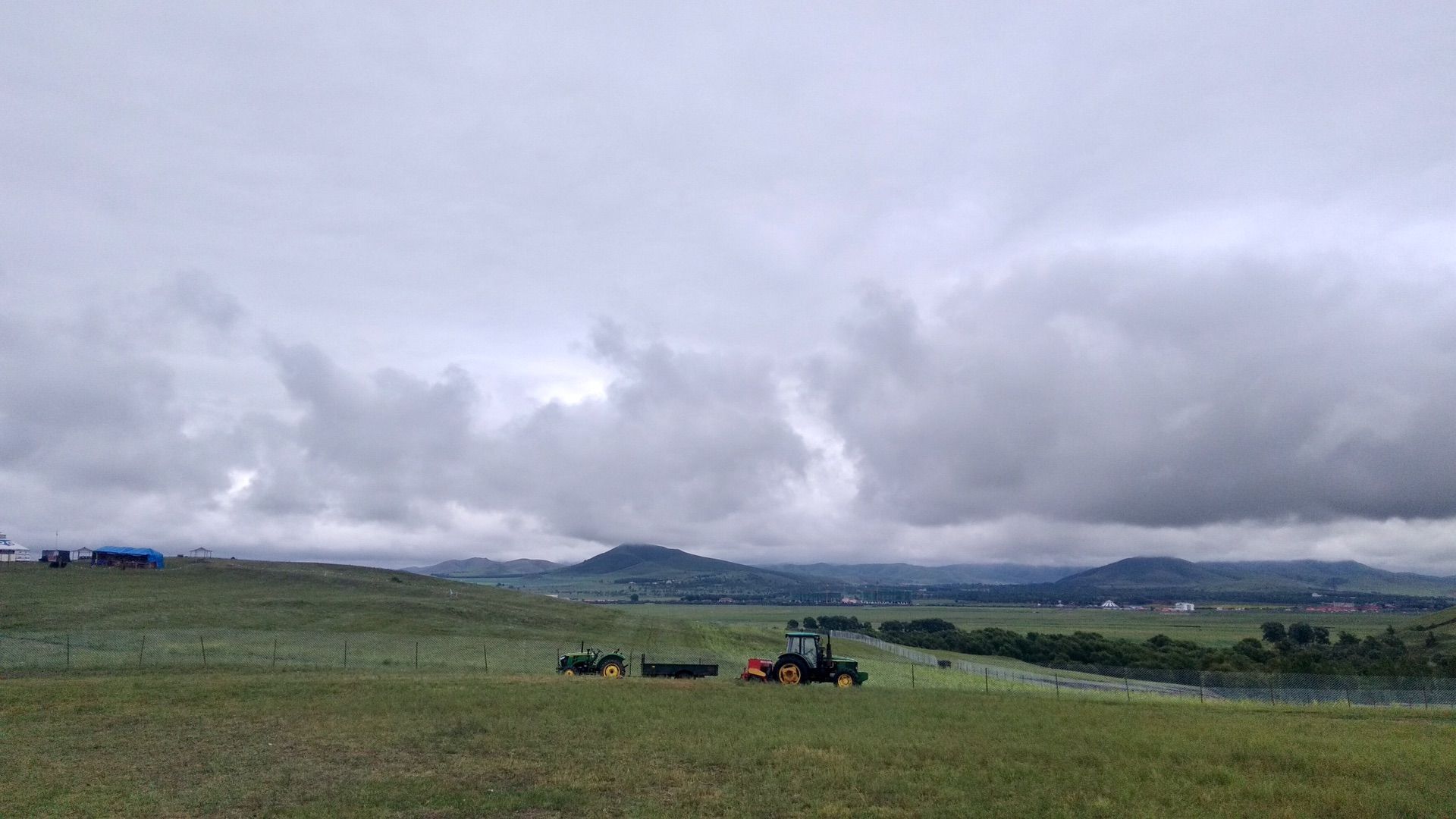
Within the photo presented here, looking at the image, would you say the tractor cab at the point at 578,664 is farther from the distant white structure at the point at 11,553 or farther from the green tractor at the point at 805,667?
the distant white structure at the point at 11,553

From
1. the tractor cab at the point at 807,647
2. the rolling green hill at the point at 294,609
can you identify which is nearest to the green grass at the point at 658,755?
the tractor cab at the point at 807,647

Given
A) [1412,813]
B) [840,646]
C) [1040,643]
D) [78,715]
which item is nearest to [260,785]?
[78,715]

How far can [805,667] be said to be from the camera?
38344 millimetres

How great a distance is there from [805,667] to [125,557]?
11007cm

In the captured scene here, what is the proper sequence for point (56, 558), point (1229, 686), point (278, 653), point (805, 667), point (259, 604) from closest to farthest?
point (805, 667) → point (278, 653) → point (1229, 686) → point (259, 604) → point (56, 558)

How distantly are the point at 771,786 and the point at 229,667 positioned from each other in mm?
31032

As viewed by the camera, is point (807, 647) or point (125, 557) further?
point (125, 557)

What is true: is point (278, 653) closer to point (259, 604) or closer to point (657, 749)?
point (259, 604)

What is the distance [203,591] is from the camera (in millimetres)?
84062

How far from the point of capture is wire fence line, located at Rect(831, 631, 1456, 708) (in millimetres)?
43594

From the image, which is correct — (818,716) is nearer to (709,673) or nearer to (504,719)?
(504,719)

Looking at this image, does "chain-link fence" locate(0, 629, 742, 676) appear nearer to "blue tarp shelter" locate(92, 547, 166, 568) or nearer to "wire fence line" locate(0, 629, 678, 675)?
"wire fence line" locate(0, 629, 678, 675)

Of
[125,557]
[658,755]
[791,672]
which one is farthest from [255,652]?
[125,557]

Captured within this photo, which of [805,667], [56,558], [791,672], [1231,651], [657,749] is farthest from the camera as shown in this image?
[56,558]
